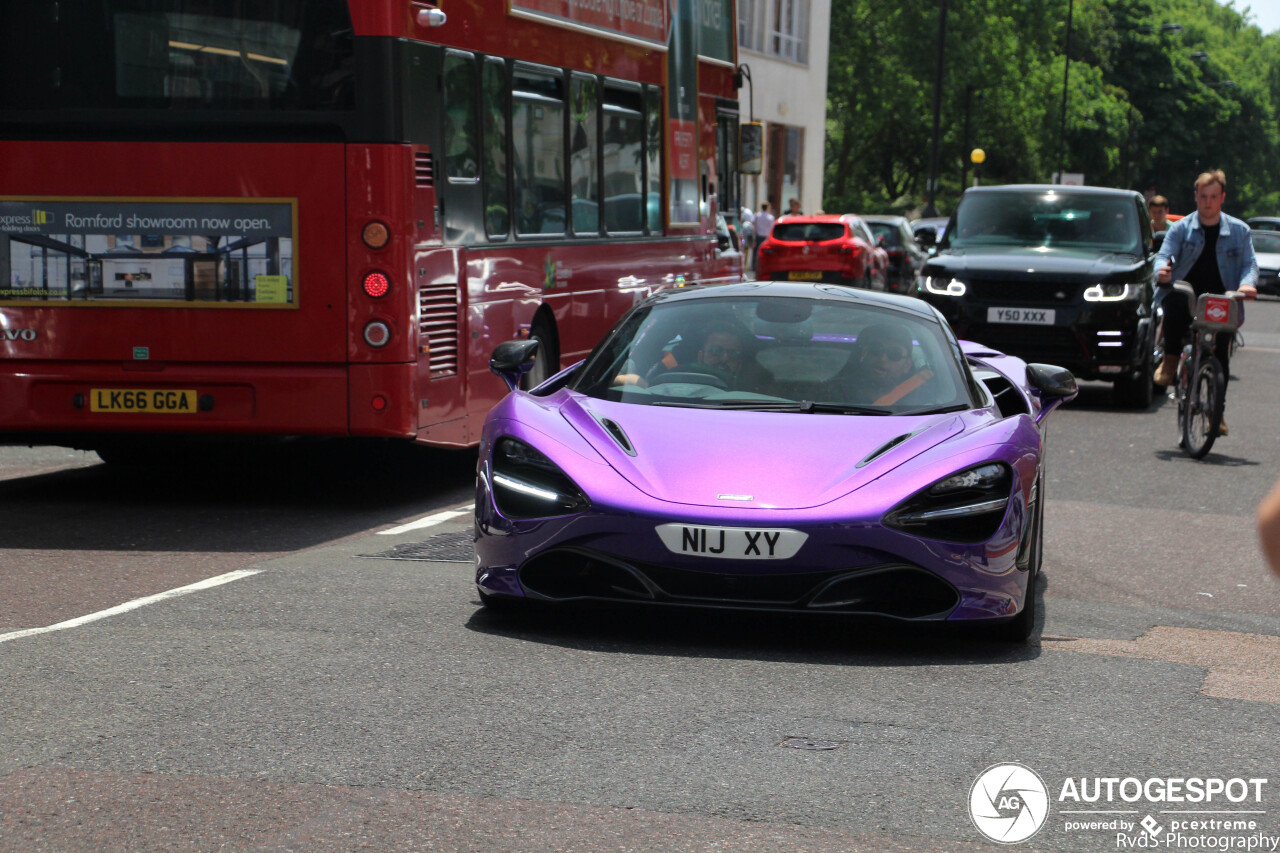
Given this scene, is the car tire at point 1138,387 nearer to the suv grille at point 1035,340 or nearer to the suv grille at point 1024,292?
the suv grille at point 1035,340

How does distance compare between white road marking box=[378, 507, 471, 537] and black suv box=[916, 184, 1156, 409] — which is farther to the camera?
black suv box=[916, 184, 1156, 409]

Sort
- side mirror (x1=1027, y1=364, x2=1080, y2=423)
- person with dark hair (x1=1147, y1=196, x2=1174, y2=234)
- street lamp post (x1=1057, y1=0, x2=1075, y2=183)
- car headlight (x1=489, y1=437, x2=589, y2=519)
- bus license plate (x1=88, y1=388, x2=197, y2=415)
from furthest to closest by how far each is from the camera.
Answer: street lamp post (x1=1057, y1=0, x2=1075, y2=183) < person with dark hair (x1=1147, y1=196, x2=1174, y2=234) < bus license plate (x1=88, y1=388, x2=197, y2=415) < side mirror (x1=1027, y1=364, x2=1080, y2=423) < car headlight (x1=489, y1=437, x2=589, y2=519)

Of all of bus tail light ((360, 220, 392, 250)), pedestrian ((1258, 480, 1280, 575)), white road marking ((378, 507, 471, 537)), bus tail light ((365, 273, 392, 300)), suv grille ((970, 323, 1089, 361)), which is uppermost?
bus tail light ((360, 220, 392, 250))

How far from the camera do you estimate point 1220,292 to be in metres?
13.9

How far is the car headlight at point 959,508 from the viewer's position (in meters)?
6.24

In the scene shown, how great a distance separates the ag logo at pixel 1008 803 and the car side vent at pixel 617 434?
216cm

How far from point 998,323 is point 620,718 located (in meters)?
12.4

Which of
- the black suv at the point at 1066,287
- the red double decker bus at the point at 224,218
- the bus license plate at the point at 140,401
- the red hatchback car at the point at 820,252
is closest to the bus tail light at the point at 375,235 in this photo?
the red double decker bus at the point at 224,218

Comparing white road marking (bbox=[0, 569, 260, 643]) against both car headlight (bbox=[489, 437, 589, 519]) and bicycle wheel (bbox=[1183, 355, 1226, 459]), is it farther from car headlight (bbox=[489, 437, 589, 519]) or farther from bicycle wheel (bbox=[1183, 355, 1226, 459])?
bicycle wheel (bbox=[1183, 355, 1226, 459])

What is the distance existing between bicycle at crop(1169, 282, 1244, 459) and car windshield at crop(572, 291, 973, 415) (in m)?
6.04

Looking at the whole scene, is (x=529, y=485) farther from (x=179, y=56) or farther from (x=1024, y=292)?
(x=1024, y=292)

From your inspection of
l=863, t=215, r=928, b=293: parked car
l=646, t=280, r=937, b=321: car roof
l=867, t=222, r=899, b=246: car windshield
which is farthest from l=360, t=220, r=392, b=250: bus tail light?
l=867, t=222, r=899, b=246: car windshield

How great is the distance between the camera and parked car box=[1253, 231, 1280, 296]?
46.5m

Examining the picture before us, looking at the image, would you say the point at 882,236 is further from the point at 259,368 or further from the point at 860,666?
the point at 860,666
